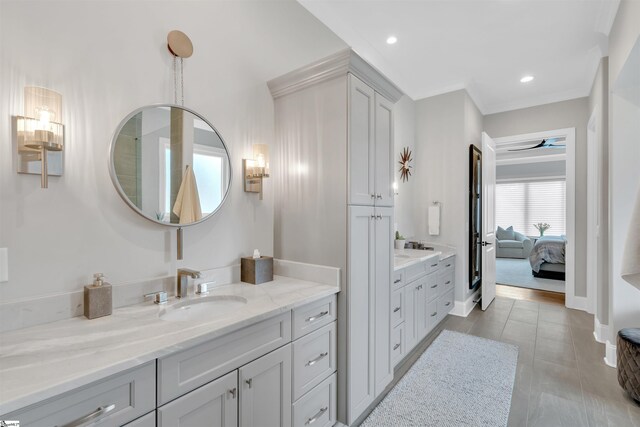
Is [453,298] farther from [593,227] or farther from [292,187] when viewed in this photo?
[292,187]

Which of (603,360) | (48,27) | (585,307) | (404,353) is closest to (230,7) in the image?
(48,27)

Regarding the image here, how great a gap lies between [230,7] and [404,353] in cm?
291

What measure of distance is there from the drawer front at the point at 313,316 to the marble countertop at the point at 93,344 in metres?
0.10

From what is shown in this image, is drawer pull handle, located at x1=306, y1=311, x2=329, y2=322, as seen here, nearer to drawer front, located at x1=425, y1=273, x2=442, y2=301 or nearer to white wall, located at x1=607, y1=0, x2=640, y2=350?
drawer front, located at x1=425, y1=273, x2=442, y2=301

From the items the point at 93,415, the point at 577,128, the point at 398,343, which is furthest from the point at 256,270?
the point at 577,128

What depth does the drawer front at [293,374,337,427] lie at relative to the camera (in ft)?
5.09

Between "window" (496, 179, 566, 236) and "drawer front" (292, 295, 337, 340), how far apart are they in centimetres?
953

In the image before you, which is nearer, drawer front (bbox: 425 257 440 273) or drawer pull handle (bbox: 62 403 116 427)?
drawer pull handle (bbox: 62 403 116 427)

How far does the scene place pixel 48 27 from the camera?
3.99 feet

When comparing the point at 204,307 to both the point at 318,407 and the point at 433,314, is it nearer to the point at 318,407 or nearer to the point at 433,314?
the point at 318,407

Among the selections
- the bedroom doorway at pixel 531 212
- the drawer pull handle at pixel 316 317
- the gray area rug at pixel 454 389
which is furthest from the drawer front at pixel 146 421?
the bedroom doorway at pixel 531 212

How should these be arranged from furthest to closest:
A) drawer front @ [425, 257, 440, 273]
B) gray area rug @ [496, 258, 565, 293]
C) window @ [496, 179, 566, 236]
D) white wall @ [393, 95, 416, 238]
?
window @ [496, 179, 566, 236], gray area rug @ [496, 258, 565, 293], white wall @ [393, 95, 416, 238], drawer front @ [425, 257, 440, 273]

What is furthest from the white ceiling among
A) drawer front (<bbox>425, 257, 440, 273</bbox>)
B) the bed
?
the bed

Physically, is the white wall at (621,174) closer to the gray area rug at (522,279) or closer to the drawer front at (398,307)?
the drawer front at (398,307)
